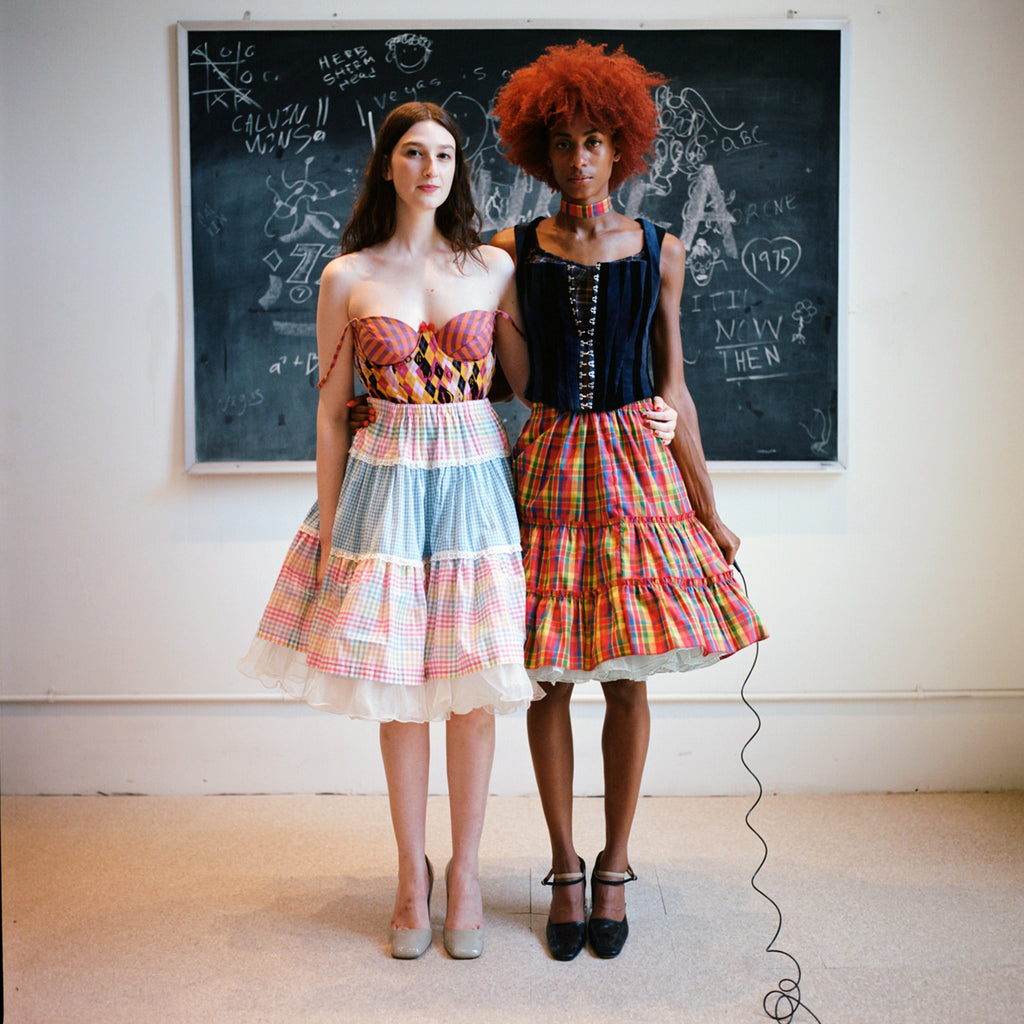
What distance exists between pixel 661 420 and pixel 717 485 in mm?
935

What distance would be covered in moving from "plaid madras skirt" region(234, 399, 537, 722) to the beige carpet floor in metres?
0.53

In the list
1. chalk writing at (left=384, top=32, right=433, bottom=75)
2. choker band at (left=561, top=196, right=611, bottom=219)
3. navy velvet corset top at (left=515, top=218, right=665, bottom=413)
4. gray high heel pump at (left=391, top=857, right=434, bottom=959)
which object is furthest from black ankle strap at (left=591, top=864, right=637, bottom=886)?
chalk writing at (left=384, top=32, right=433, bottom=75)

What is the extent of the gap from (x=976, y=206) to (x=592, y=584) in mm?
1774

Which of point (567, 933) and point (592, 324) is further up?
point (592, 324)

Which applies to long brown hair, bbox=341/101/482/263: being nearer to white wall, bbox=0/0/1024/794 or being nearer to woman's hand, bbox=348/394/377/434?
woman's hand, bbox=348/394/377/434

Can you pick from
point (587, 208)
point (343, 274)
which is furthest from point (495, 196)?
point (343, 274)

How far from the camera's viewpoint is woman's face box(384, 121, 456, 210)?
2.00 meters

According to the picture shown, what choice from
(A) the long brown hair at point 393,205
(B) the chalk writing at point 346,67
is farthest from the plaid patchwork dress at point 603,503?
(B) the chalk writing at point 346,67

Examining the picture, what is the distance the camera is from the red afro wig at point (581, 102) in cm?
200

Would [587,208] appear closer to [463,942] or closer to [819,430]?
[819,430]

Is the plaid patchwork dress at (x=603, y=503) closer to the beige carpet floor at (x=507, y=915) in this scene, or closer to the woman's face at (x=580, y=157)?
the woman's face at (x=580, y=157)

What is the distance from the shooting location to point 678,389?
2.17m

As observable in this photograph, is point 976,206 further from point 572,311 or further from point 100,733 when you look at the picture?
point 100,733

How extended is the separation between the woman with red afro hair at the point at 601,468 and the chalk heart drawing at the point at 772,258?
0.87 metres
